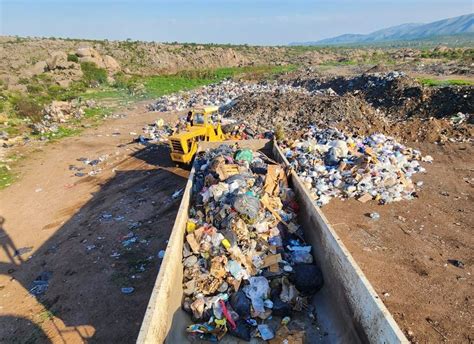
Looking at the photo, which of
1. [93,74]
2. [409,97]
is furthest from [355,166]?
[93,74]

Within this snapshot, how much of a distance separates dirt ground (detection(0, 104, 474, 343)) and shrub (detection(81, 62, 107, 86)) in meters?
17.4

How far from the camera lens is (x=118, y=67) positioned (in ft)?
102

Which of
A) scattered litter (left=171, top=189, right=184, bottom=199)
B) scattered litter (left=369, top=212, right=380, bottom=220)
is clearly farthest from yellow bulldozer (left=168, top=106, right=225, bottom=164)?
scattered litter (left=369, top=212, right=380, bottom=220)

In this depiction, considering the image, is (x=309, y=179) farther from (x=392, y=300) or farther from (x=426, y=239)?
(x=392, y=300)

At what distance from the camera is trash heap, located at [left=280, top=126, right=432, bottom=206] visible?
6.98m

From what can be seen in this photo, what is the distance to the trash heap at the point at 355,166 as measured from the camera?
698 centimetres

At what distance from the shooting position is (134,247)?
5613 mm

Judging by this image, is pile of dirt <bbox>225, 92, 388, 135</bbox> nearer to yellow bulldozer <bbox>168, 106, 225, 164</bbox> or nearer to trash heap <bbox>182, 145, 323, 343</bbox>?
yellow bulldozer <bbox>168, 106, 225, 164</bbox>

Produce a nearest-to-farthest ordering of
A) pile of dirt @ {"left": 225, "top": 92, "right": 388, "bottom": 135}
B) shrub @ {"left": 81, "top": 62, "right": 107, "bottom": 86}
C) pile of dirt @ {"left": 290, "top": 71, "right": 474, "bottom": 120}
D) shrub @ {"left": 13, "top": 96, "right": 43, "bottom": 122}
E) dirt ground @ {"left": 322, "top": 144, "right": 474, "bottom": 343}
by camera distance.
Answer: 1. dirt ground @ {"left": 322, "top": 144, "right": 474, "bottom": 343}
2. pile of dirt @ {"left": 225, "top": 92, "right": 388, "bottom": 135}
3. pile of dirt @ {"left": 290, "top": 71, "right": 474, "bottom": 120}
4. shrub @ {"left": 13, "top": 96, "right": 43, "bottom": 122}
5. shrub @ {"left": 81, "top": 62, "right": 107, "bottom": 86}

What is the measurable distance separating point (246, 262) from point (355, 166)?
4.41 metres

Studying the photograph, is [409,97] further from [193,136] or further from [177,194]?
[177,194]

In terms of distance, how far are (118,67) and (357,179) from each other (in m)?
29.1

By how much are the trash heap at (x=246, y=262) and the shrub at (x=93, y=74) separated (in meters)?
22.6

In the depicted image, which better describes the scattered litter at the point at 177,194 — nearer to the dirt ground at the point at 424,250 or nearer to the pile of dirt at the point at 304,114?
the dirt ground at the point at 424,250
